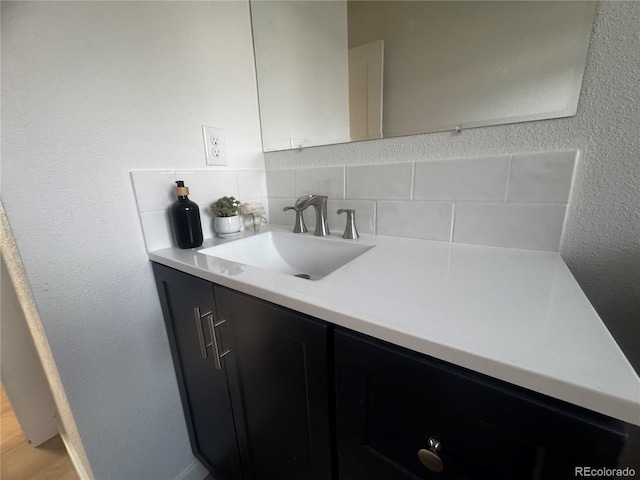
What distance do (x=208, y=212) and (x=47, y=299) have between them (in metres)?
0.48

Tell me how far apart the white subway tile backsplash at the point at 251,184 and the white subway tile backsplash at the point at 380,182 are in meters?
0.43

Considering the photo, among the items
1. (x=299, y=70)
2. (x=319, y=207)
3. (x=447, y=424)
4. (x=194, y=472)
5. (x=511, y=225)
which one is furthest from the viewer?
(x=299, y=70)

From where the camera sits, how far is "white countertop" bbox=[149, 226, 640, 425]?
0.27 metres

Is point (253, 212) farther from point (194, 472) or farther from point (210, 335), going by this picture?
point (194, 472)

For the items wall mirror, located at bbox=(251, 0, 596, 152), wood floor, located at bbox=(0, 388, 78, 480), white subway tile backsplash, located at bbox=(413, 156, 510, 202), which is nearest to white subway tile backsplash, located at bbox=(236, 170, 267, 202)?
wall mirror, located at bbox=(251, 0, 596, 152)

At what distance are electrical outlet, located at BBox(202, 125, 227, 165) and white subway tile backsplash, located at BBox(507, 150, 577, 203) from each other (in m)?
0.93

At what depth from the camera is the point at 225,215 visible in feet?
3.07

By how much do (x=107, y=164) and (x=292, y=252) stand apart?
603mm

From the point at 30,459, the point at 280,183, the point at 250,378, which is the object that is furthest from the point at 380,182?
the point at 30,459

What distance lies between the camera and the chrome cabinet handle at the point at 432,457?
0.36m

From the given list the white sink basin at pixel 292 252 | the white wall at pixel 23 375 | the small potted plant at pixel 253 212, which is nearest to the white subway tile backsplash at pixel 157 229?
the white sink basin at pixel 292 252

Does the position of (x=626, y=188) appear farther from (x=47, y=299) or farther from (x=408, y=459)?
(x=47, y=299)

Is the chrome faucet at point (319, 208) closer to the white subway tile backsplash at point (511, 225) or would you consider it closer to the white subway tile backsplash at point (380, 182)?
the white subway tile backsplash at point (380, 182)

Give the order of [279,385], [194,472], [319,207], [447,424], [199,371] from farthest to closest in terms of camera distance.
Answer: [194,472]
[319,207]
[199,371]
[279,385]
[447,424]
